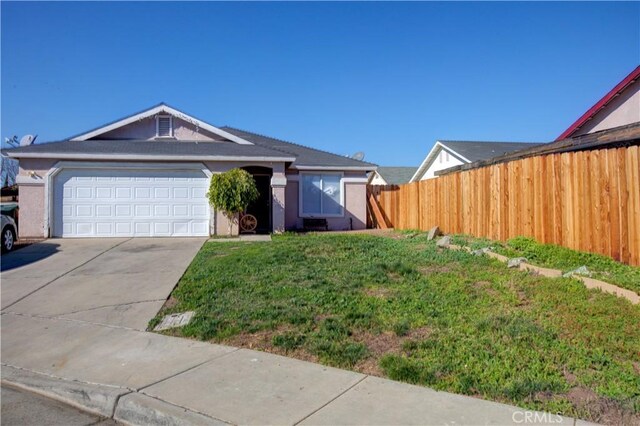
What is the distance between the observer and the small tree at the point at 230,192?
1633 centimetres

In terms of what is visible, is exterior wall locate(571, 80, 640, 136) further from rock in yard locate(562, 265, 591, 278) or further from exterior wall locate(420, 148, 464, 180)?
exterior wall locate(420, 148, 464, 180)

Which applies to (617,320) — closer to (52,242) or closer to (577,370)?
(577,370)

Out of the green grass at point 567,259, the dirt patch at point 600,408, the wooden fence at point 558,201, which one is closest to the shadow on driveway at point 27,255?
the green grass at point 567,259

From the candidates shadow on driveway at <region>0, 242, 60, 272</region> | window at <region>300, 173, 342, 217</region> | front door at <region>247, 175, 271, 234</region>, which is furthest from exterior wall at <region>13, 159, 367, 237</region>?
shadow on driveway at <region>0, 242, 60, 272</region>

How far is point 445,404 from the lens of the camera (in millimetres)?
4156

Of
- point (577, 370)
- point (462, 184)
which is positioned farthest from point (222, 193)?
point (577, 370)

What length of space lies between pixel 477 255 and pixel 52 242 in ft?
43.2

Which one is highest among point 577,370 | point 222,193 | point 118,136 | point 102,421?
point 118,136

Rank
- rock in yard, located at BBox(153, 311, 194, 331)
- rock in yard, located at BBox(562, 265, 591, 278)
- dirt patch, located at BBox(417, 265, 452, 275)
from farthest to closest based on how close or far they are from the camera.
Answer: dirt patch, located at BBox(417, 265, 452, 275) → rock in yard, located at BBox(562, 265, 591, 278) → rock in yard, located at BBox(153, 311, 194, 331)

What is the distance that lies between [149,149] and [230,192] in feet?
12.3

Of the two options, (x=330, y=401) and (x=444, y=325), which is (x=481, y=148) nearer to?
(x=444, y=325)

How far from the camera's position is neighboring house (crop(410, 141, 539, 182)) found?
25234 mm

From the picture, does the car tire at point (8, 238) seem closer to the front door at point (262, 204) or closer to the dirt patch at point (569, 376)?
the front door at point (262, 204)

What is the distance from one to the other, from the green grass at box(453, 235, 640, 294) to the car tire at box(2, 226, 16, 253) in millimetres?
12597
